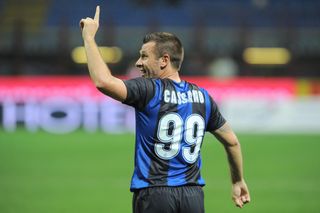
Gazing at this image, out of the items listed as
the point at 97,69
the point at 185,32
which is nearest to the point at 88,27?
the point at 97,69

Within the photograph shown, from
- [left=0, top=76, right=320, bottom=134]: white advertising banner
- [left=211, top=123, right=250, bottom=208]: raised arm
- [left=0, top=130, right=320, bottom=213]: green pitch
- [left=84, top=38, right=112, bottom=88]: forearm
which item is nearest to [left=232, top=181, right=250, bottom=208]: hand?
[left=211, top=123, right=250, bottom=208]: raised arm

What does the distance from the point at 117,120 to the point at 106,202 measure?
29.1ft

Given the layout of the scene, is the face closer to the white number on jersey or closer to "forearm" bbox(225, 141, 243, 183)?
the white number on jersey

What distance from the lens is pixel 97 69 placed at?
135 inches

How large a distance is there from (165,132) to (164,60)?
0.41 m

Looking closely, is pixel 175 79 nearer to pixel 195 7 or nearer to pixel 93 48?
pixel 93 48

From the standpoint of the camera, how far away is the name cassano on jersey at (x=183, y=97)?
12.4ft

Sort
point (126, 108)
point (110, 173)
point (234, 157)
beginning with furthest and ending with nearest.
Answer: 1. point (126, 108)
2. point (110, 173)
3. point (234, 157)

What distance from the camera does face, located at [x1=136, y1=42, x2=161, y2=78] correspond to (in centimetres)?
384

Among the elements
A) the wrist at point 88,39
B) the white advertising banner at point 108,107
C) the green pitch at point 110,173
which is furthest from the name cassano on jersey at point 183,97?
the white advertising banner at point 108,107

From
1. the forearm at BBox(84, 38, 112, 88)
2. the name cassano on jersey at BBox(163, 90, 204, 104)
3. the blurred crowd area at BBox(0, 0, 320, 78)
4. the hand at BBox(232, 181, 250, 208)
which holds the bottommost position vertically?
the hand at BBox(232, 181, 250, 208)

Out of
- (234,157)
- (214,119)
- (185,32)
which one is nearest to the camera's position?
(214,119)

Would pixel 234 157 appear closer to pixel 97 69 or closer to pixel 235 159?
pixel 235 159

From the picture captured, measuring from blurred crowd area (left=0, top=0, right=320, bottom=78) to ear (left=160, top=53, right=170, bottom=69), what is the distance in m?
17.7
